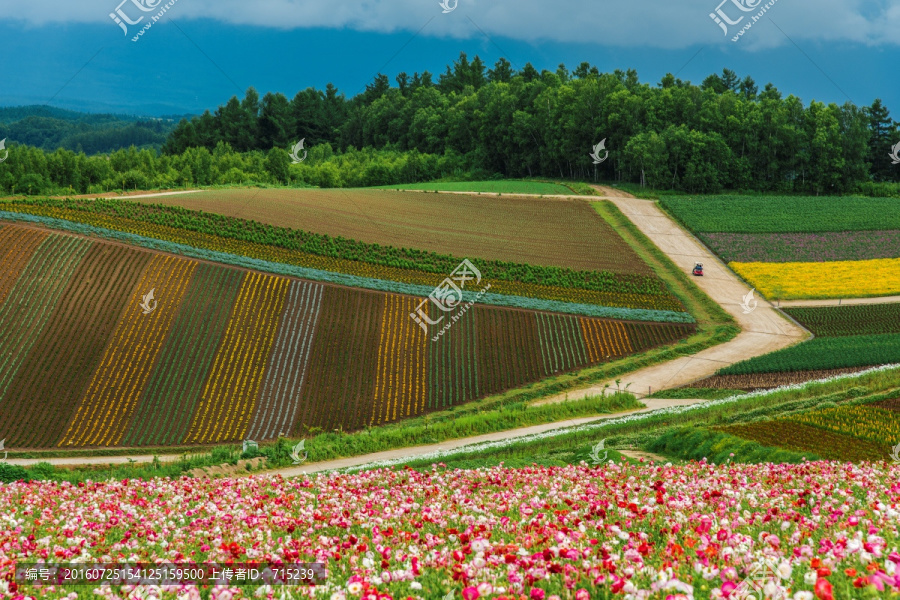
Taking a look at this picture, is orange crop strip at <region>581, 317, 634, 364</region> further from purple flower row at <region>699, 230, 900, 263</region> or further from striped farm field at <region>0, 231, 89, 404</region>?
striped farm field at <region>0, 231, 89, 404</region>

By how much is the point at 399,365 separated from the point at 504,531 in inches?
1159

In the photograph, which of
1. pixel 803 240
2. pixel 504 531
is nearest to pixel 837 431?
pixel 504 531

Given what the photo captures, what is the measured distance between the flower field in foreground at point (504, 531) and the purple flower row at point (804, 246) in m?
54.6

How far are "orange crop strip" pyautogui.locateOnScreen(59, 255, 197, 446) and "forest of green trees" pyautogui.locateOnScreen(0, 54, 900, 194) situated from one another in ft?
162

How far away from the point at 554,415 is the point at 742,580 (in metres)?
28.0

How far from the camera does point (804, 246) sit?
6950cm

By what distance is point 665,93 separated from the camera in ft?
346

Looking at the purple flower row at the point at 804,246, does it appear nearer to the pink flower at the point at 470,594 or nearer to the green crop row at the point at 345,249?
the green crop row at the point at 345,249

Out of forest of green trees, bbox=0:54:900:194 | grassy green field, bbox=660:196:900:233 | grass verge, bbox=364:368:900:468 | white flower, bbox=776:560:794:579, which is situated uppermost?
forest of green trees, bbox=0:54:900:194

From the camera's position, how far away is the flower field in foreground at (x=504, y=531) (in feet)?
22.6

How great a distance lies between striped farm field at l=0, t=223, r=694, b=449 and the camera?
1293 inches

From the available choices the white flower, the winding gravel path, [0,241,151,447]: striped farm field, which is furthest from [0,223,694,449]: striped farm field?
the white flower

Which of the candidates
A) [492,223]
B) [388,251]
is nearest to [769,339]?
[388,251]

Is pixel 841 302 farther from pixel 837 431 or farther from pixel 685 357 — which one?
pixel 837 431
